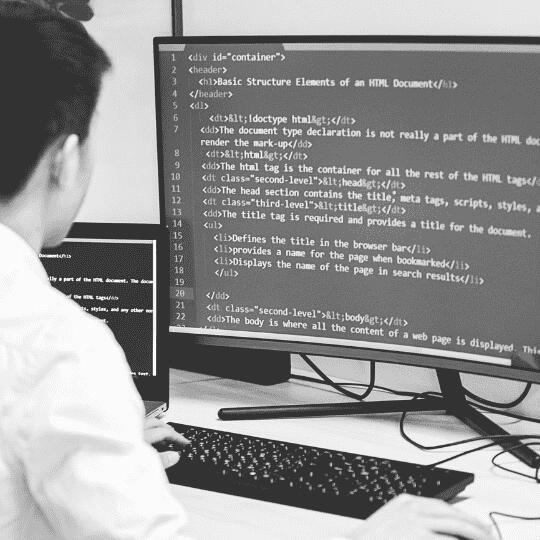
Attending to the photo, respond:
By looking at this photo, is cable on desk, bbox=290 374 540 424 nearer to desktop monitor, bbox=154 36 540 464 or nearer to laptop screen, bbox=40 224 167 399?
desktop monitor, bbox=154 36 540 464

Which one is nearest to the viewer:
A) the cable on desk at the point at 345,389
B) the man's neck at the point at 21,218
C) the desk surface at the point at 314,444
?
the man's neck at the point at 21,218

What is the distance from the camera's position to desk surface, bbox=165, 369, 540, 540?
3.53 feet

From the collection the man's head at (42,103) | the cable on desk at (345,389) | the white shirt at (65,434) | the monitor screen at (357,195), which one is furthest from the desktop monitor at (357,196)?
the white shirt at (65,434)

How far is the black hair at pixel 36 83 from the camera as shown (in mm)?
853

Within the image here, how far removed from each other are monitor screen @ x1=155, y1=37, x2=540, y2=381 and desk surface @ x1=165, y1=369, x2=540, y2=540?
100 millimetres

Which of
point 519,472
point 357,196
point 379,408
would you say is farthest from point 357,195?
point 519,472

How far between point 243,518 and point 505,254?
47 centimetres

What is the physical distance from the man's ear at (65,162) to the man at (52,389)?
2 centimetres

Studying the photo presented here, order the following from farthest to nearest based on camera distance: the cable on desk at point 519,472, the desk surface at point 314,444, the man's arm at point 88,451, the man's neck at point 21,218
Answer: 1. the cable on desk at point 519,472
2. the desk surface at point 314,444
3. the man's neck at point 21,218
4. the man's arm at point 88,451

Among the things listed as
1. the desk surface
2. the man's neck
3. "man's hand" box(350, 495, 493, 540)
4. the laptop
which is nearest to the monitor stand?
the desk surface

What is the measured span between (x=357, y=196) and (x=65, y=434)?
0.69 m

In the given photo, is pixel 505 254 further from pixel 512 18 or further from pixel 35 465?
pixel 35 465

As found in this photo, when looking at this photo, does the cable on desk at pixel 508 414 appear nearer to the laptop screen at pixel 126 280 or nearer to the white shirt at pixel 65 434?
the laptop screen at pixel 126 280

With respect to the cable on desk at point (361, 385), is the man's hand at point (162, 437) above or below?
above
